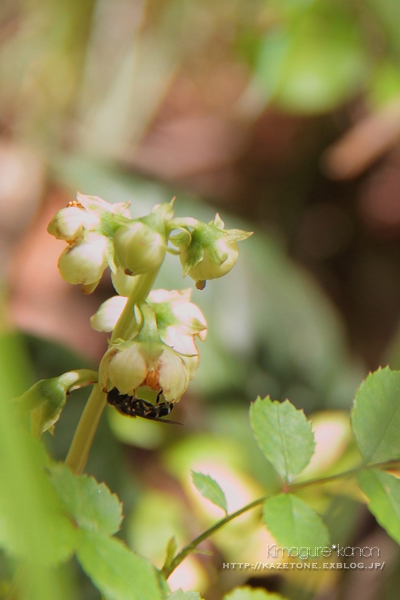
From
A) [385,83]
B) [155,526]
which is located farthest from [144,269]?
[385,83]

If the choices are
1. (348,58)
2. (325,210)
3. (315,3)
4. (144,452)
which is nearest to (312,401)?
(144,452)

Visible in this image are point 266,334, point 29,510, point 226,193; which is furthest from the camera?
point 226,193

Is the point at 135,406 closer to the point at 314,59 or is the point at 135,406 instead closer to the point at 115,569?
the point at 115,569

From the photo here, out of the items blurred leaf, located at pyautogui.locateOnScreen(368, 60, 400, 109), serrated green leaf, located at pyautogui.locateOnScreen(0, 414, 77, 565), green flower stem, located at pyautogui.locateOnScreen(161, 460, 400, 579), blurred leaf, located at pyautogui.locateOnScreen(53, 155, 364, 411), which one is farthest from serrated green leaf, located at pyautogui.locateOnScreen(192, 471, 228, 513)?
blurred leaf, located at pyautogui.locateOnScreen(368, 60, 400, 109)

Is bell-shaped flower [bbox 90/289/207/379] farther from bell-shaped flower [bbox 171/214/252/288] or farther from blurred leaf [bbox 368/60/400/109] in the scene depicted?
blurred leaf [bbox 368/60/400/109]

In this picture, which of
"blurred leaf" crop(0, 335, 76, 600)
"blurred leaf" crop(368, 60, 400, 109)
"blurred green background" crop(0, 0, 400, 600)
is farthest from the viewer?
"blurred leaf" crop(368, 60, 400, 109)

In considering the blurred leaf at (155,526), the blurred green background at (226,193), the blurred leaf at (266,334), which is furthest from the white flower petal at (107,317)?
the blurred leaf at (266,334)

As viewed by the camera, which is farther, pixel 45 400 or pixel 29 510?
pixel 45 400
